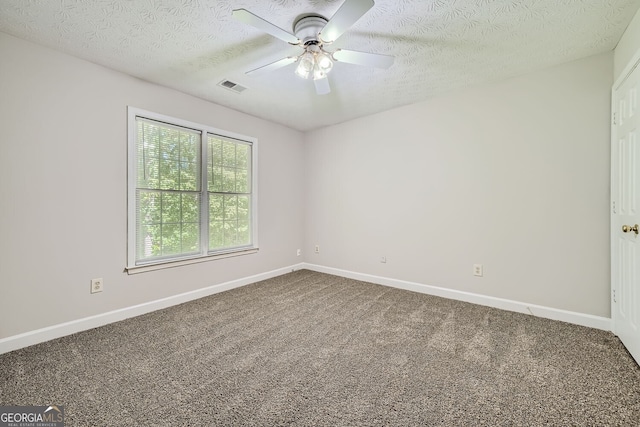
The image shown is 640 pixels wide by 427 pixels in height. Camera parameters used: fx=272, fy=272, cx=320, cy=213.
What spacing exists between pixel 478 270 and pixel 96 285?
150 inches

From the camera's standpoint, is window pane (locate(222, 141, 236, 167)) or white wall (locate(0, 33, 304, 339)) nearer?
white wall (locate(0, 33, 304, 339))

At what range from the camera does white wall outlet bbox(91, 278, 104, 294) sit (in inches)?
96.8

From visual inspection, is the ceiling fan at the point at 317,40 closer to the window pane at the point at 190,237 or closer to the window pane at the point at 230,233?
the window pane at the point at 190,237

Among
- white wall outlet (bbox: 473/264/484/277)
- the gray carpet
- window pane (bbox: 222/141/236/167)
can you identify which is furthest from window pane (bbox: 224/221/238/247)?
white wall outlet (bbox: 473/264/484/277)

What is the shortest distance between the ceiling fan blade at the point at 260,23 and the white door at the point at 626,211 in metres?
2.32

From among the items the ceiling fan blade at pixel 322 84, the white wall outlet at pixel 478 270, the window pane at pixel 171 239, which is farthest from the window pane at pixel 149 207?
the white wall outlet at pixel 478 270

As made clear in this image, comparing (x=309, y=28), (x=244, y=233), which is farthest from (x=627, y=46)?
(x=244, y=233)

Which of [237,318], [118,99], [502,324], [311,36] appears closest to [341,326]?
[237,318]

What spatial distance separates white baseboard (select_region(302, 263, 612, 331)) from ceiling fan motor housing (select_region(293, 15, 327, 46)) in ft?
9.50

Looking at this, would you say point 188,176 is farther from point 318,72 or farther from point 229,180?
point 318,72

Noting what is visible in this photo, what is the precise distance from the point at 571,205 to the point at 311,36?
269 centimetres

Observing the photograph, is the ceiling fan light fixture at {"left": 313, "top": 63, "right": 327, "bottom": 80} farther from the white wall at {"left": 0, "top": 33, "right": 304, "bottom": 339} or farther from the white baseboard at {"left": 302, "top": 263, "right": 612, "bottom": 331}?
the white baseboard at {"left": 302, "top": 263, "right": 612, "bottom": 331}

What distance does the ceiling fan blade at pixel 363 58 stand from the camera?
76.7 inches

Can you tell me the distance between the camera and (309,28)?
A: 74.5 inches
